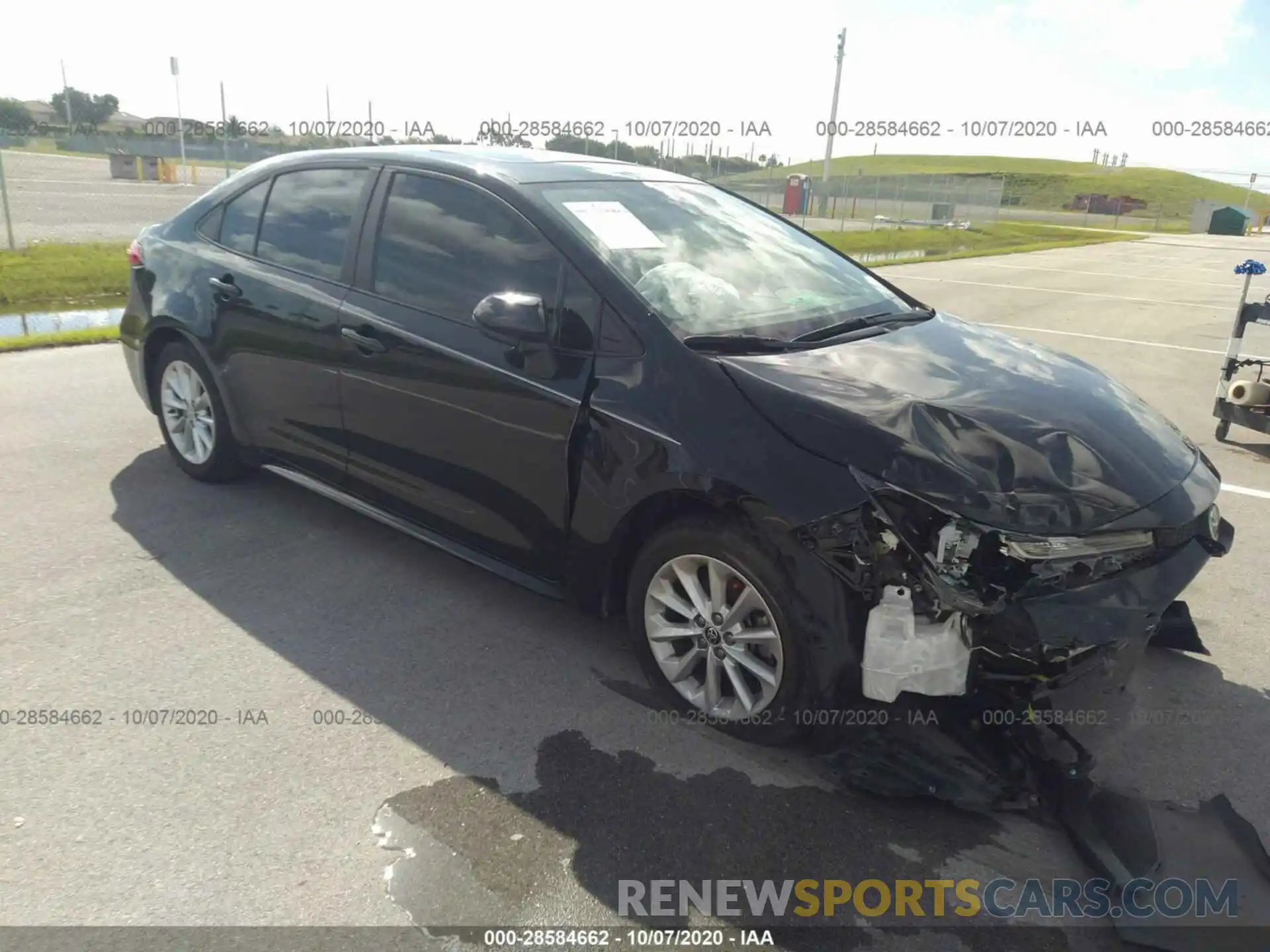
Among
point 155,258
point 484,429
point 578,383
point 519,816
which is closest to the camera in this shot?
point 519,816

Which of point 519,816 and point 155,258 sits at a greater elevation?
point 155,258

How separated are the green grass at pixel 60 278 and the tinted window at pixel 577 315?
9.25m

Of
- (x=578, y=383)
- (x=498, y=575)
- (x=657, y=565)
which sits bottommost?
(x=498, y=575)

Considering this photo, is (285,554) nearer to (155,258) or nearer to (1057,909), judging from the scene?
(155,258)

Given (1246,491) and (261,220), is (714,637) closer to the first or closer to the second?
(261,220)

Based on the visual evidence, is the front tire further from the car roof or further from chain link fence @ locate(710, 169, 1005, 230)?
chain link fence @ locate(710, 169, 1005, 230)

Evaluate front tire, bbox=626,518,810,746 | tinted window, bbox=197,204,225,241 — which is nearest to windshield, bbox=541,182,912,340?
front tire, bbox=626,518,810,746

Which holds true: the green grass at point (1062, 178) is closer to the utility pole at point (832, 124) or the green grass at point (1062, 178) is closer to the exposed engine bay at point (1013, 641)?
the utility pole at point (832, 124)

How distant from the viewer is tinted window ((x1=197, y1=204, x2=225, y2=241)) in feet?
15.6

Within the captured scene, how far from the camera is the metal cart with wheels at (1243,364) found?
20.1ft

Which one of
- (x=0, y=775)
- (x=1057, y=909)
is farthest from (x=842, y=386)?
(x=0, y=775)

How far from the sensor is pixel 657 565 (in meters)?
3.13

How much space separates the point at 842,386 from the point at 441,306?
63.0 inches

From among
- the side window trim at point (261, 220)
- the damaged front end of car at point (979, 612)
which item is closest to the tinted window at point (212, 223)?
the side window trim at point (261, 220)
